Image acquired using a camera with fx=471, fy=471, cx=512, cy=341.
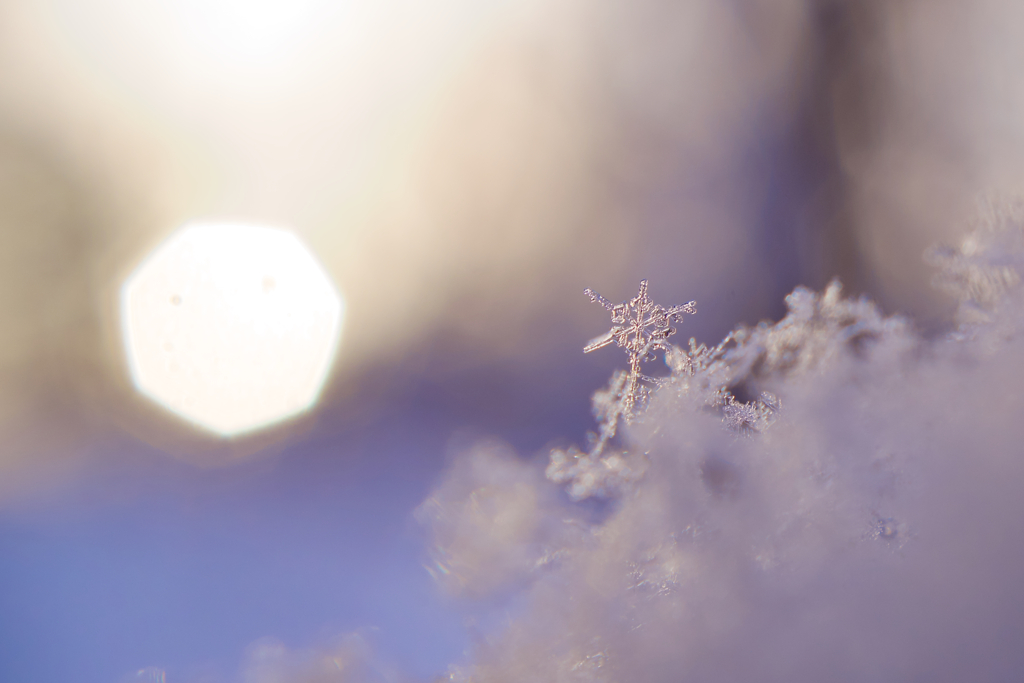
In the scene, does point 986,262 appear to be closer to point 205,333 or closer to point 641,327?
point 641,327

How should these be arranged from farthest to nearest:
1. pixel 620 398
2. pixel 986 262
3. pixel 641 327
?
pixel 641 327 < pixel 620 398 < pixel 986 262

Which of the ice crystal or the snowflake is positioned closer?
the ice crystal

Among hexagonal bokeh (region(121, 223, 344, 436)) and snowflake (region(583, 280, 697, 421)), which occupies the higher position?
hexagonal bokeh (region(121, 223, 344, 436))

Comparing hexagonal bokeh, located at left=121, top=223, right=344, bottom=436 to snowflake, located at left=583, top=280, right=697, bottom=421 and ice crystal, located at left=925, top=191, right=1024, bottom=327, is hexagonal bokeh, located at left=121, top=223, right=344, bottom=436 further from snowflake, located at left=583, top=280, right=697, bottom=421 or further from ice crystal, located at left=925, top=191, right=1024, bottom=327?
ice crystal, located at left=925, top=191, right=1024, bottom=327

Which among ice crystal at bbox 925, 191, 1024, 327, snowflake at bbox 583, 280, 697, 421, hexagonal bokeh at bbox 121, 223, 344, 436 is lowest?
ice crystal at bbox 925, 191, 1024, 327

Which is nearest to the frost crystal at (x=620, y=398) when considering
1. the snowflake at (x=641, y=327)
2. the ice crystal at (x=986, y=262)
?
the snowflake at (x=641, y=327)

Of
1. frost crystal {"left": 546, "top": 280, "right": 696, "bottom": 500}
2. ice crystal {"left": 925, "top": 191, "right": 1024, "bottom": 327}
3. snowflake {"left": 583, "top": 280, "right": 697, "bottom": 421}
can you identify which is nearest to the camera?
ice crystal {"left": 925, "top": 191, "right": 1024, "bottom": 327}

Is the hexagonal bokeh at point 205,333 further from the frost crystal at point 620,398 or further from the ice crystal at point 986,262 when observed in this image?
the ice crystal at point 986,262

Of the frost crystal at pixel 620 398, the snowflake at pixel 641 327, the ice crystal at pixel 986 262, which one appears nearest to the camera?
the ice crystal at pixel 986 262

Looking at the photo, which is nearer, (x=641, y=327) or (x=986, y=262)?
(x=986, y=262)

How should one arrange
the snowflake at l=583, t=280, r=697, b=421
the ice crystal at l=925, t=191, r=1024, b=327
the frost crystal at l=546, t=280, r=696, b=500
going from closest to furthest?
the ice crystal at l=925, t=191, r=1024, b=327, the frost crystal at l=546, t=280, r=696, b=500, the snowflake at l=583, t=280, r=697, b=421

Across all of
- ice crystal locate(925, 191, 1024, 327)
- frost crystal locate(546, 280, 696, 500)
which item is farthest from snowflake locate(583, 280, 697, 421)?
ice crystal locate(925, 191, 1024, 327)

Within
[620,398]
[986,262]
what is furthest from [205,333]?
[986,262]
